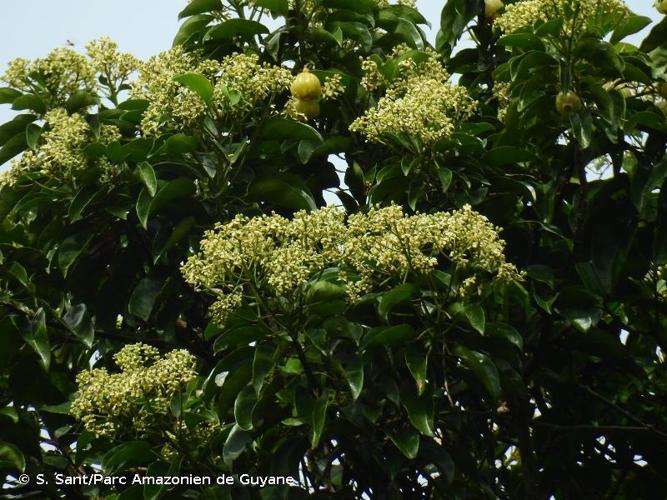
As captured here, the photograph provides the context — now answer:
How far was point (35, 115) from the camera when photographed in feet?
18.3

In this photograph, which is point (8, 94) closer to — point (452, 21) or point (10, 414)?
point (10, 414)

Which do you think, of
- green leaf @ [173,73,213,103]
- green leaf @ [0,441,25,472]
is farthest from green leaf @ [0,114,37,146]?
green leaf @ [0,441,25,472]

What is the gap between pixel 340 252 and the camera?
14.9ft

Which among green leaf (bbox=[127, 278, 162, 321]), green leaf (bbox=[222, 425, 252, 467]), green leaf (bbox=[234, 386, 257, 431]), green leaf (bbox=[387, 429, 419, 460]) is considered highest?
green leaf (bbox=[127, 278, 162, 321])

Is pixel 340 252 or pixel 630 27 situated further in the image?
pixel 630 27

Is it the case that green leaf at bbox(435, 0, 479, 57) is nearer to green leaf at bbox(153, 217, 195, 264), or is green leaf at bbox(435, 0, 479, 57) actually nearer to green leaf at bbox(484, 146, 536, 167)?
green leaf at bbox(484, 146, 536, 167)

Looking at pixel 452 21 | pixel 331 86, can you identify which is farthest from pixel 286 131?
pixel 452 21

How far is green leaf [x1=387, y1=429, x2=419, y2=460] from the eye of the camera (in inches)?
176

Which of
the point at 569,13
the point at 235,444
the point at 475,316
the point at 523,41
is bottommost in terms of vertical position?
the point at 235,444

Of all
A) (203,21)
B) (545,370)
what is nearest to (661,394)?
(545,370)

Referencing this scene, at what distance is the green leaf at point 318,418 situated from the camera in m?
4.32

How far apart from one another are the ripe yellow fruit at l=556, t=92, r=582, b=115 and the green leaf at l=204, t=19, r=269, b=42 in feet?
4.75

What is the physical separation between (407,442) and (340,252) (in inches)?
26.2

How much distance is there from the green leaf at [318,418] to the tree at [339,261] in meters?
0.02
